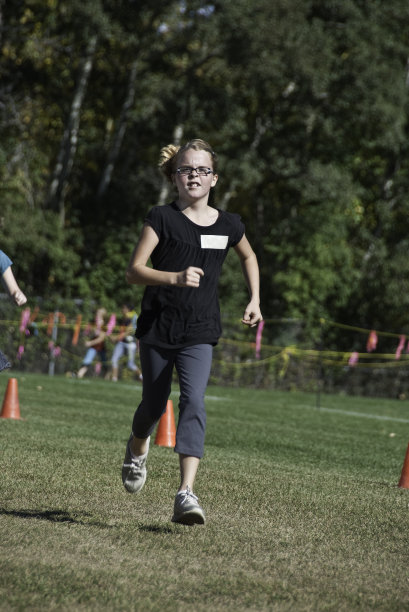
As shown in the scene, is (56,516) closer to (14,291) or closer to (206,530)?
(206,530)

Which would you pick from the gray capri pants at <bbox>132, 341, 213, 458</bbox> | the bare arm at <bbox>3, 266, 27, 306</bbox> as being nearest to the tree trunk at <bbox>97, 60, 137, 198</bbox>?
the bare arm at <bbox>3, 266, 27, 306</bbox>

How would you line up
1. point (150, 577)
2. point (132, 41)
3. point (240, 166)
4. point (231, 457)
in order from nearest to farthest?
point (150, 577), point (231, 457), point (132, 41), point (240, 166)

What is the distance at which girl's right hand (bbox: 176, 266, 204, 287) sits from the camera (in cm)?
492

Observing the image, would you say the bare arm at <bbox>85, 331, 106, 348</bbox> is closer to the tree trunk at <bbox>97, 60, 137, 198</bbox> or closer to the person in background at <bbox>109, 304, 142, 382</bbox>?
the person in background at <bbox>109, 304, 142, 382</bbox>

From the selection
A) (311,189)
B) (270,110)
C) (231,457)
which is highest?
(270,110)

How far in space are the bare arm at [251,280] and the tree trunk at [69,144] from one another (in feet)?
76.1

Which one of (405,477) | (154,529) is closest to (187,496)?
(154,529)

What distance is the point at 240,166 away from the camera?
29.9m

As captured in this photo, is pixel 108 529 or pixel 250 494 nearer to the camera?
pixel 108 529

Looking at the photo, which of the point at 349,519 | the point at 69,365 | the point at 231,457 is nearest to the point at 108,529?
the point at 349,519

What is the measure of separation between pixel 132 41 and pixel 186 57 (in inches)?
85.9

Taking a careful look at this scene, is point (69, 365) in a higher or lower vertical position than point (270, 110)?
lower

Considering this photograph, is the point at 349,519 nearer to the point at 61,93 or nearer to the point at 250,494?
the point at 250,494

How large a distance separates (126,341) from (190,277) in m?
21.8
